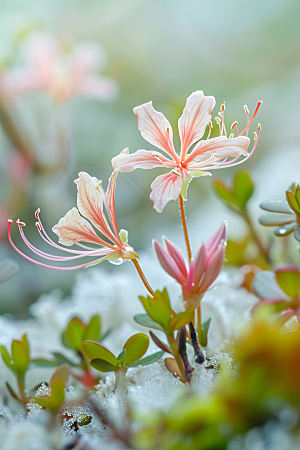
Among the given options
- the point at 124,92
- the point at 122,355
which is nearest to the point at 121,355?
the point at 122,355

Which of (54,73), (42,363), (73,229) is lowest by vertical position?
(42,363)

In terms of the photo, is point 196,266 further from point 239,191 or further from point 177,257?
point 239,191

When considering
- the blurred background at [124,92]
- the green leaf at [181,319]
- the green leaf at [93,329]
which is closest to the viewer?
the green leaf at [181,319]

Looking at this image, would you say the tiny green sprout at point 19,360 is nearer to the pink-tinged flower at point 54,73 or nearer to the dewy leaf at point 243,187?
the dewy leaf at point 243,187

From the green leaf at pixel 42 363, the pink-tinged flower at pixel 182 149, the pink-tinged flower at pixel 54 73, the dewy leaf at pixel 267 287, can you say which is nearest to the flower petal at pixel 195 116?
the pink-tinged flower at pixel 182 149

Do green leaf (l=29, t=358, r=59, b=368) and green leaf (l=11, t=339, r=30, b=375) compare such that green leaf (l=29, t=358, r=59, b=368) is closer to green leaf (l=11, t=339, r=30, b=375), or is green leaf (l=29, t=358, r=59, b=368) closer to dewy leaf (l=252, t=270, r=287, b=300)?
green leaf (l=11, t=339, r=30, b=375)

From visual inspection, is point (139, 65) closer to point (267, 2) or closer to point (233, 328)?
point (267, 2)

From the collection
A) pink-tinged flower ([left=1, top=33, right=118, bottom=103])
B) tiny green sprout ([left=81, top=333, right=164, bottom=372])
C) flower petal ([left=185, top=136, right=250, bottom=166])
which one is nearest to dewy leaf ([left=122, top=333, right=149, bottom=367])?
tiny green sprout ([left=81, top=333, right=164, bottom=372])
